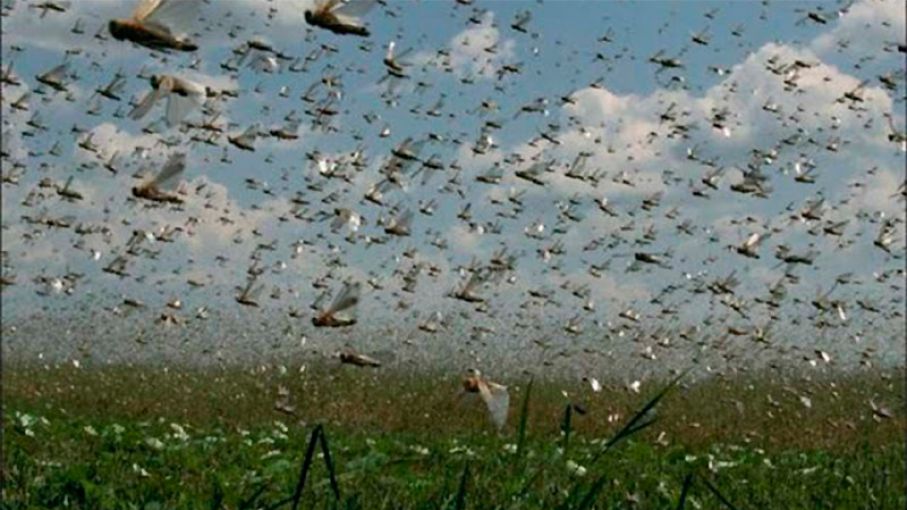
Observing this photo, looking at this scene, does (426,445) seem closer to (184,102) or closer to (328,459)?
(184,102)

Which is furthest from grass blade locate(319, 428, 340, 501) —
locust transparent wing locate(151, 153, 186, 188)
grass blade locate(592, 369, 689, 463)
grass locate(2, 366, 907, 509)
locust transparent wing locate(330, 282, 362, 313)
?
locust transparent wing locate(151, 153, 186, 188)

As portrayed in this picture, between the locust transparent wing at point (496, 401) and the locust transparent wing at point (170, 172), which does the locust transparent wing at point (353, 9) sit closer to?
the locust transparent wing at point (170, 172)

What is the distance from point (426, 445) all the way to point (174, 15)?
29.1 feet

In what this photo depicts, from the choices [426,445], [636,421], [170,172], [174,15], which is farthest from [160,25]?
[426,445]

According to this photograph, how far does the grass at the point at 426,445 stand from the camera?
19.7ft

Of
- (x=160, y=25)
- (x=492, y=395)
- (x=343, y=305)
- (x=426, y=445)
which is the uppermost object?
(x=160, y=25)

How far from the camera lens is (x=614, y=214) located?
975 cm

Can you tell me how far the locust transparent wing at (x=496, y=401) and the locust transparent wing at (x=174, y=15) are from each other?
2.45 ft

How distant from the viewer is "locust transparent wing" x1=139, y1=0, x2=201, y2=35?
2.07 m

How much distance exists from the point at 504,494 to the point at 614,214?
3725 millimetres

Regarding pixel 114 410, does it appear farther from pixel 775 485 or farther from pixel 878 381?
pixel 878 381

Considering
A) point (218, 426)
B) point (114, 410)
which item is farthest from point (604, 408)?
point (114, 410)

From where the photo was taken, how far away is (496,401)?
1.84 m

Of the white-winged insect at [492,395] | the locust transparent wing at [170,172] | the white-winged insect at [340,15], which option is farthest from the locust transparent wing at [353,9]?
the white-winged insect at [492,395]
